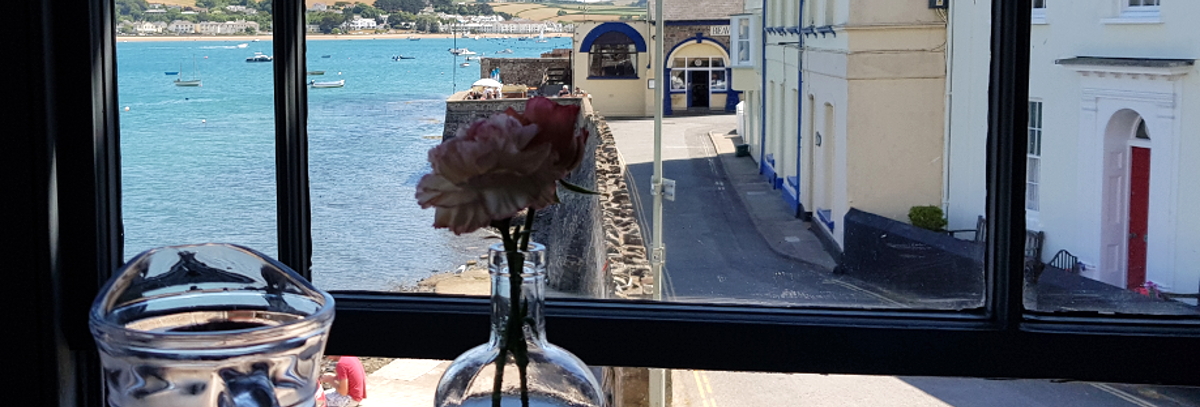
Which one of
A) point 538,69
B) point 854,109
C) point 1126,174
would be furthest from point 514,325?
point 854,109

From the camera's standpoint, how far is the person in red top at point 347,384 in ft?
5.91

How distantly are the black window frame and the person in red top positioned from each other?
791 millimetres

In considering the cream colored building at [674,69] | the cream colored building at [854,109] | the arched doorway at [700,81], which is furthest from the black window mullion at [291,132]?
the arched doorway at [700,81]

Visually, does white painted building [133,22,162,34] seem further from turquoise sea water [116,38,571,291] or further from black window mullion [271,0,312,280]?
black window mullion [271,0,312,280]

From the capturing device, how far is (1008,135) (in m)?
0.84

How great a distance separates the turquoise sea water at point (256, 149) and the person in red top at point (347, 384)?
31 centimetres

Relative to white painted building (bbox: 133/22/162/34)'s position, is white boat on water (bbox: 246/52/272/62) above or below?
below

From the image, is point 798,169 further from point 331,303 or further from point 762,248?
point 331,303

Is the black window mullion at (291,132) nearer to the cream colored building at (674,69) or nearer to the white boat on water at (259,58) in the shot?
the white boat on water at (259,58)

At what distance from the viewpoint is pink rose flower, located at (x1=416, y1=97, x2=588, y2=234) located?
521 millimetres

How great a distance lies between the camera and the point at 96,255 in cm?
99

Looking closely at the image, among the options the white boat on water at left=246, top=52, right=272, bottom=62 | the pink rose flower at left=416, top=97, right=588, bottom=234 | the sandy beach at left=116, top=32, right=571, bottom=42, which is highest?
the sandy beach at left=116, top=32, right=571, bottom=42

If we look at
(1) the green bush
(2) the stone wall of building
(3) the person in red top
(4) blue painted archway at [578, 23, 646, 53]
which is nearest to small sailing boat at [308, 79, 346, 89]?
(3) the person in red top

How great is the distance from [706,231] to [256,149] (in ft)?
8.70
